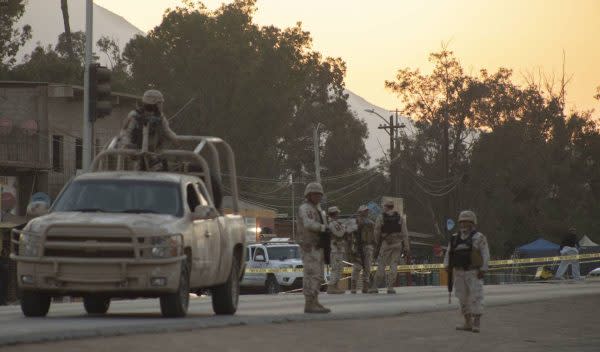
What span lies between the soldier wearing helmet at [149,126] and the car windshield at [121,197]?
1037 millimetres

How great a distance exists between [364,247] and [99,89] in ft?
24.4

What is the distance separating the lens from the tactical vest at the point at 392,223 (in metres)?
30.1

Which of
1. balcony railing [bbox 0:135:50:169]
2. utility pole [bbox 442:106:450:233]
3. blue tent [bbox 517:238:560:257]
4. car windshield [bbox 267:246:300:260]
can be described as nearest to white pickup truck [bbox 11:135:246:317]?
car windshield [bbox 267:246:300:260]

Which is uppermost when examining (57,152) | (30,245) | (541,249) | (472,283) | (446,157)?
(446,157)

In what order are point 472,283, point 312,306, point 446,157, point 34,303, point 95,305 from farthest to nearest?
point 446,157 → point 312,306 → point 95,305 → point 472,283 → point 34,303

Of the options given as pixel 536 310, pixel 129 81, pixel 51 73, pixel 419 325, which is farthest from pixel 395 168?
pixel 419 325

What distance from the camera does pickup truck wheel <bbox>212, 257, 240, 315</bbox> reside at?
747 inches

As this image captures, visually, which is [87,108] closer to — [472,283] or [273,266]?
[472,283]

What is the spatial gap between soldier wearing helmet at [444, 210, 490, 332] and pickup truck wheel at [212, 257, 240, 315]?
2916mm

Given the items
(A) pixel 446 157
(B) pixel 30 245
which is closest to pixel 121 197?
(B) pixel 30 245

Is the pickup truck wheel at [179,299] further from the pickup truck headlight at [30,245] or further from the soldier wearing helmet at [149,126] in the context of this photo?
the soldier wearing helmet at [149,126]

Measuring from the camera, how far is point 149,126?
18.2 meters

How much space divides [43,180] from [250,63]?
2977cm

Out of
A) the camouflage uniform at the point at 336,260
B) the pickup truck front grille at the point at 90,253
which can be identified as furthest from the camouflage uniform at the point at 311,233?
the camouflage uniform at the point at 336,260
